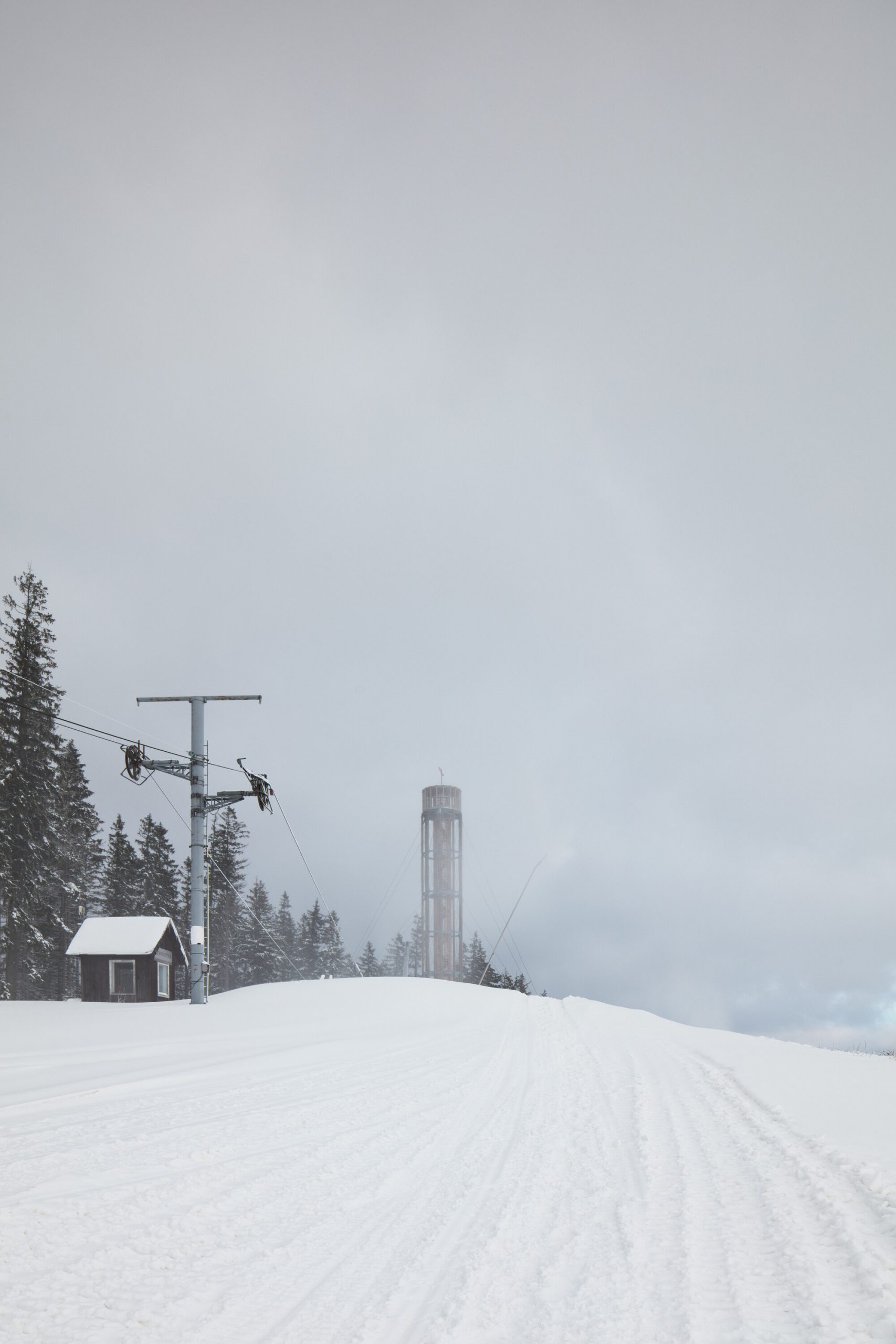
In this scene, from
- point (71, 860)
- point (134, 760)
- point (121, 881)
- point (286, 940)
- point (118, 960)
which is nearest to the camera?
point (134, 760)

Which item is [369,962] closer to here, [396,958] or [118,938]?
[396,958]

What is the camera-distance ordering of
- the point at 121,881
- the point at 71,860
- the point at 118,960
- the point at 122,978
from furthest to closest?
the point at 121,881 < the point at 71,860 < the point at 122,978 < the point at 118,960

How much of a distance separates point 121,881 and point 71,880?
25.2 feet

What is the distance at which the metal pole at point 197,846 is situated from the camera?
70.2 feet

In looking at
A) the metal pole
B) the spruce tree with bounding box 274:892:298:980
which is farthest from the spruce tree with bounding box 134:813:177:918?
the metal pole

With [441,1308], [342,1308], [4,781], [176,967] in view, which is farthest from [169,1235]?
[176,967]

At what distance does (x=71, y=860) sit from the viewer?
4075cm

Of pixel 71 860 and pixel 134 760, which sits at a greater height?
pixel 134 760

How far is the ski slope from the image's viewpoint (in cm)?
343

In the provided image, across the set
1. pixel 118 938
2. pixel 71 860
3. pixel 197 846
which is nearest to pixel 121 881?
pixel 71 860

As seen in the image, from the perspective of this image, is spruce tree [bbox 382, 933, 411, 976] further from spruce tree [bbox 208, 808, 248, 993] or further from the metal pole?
the metal pole

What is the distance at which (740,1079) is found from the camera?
10.2 m

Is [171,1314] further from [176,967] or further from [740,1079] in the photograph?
[176,967]

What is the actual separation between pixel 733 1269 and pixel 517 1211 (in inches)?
52.1
